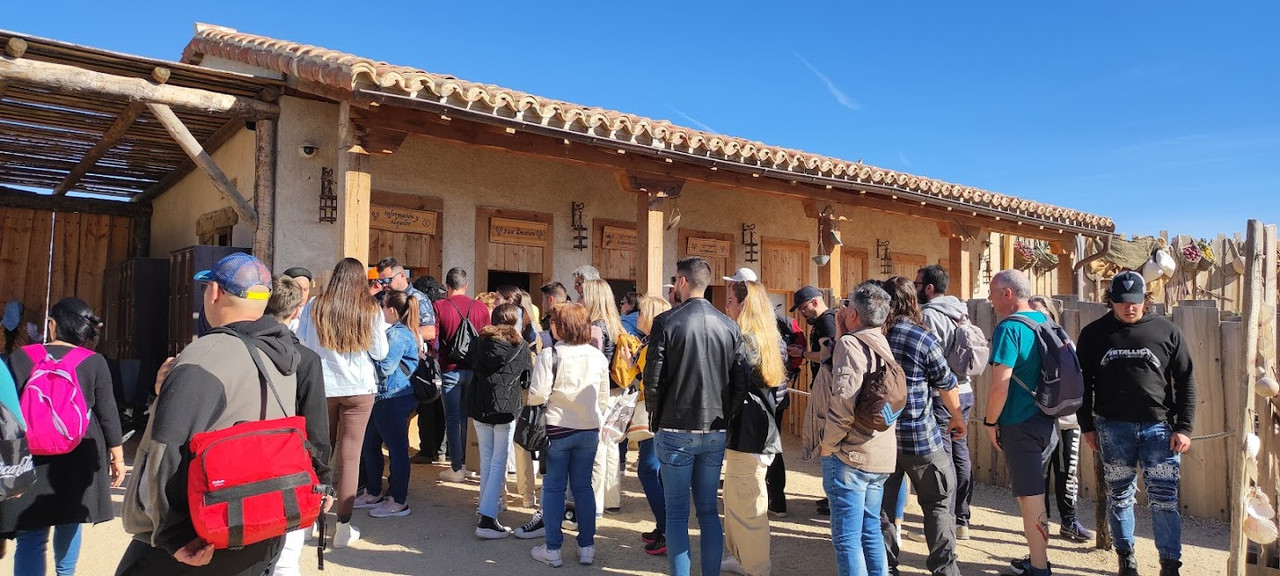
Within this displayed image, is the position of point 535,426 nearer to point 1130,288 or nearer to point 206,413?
point 206,413

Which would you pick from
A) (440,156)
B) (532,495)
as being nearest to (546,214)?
(440,156)

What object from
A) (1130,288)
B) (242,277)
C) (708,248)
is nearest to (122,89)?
(242,277)

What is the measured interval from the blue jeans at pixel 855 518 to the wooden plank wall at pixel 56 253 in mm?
12321

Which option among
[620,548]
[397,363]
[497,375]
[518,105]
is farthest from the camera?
[518,105]

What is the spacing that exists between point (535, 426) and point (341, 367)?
1.16 meters

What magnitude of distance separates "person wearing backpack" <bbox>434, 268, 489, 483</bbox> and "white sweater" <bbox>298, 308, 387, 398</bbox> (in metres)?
1.29

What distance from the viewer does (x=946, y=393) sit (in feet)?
13.5

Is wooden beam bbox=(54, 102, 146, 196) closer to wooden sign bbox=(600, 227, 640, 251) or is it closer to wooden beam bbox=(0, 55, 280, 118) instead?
wooden beam bbox=(0, 55, 280, 118)

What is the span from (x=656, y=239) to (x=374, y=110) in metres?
3.12

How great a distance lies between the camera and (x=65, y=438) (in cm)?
316

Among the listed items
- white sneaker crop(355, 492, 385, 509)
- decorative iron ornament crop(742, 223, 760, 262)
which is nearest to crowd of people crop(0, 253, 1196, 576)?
white sneaker crop(355, 492, 385, 509)

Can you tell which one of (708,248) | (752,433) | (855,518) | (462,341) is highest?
→ (708,248)

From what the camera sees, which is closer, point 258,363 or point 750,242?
point 258,363

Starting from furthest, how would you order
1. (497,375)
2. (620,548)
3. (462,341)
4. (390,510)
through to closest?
(462,341)
(390,510)
(497,375)
(620,548)
